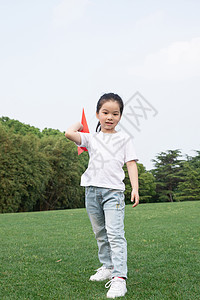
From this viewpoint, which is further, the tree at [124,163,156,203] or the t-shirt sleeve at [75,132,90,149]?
the tree at [124,163,156,203]

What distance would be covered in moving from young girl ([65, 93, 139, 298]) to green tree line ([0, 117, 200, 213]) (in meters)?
20.5

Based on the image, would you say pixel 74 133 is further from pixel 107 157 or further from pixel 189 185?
pixel 189 185

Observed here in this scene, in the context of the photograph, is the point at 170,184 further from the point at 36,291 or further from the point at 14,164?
the point at 36,291

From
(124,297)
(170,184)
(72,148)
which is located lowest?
(124,297)

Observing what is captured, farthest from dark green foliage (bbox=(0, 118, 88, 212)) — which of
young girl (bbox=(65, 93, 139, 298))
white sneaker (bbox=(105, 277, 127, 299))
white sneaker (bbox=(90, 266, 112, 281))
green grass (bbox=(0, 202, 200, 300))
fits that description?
white sneaker (bbox=(105, 277, 127, 299))

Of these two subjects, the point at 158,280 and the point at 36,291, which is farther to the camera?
the point at 158,280

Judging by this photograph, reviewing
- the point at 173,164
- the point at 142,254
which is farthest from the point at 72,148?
the point at 142,254

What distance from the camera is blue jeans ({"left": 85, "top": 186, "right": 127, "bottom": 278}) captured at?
2549mm

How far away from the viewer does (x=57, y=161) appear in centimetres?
2920

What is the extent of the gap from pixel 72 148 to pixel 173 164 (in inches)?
584

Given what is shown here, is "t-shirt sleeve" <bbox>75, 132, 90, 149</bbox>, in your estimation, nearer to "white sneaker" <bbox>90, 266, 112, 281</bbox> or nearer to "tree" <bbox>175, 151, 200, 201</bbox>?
"white sneaker" <bbox>90, 266, 112, 281</bbox>

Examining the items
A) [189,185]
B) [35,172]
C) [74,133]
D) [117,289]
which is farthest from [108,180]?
[189,185]

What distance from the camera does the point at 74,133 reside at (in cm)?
265

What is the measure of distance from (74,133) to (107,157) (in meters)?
0.34
